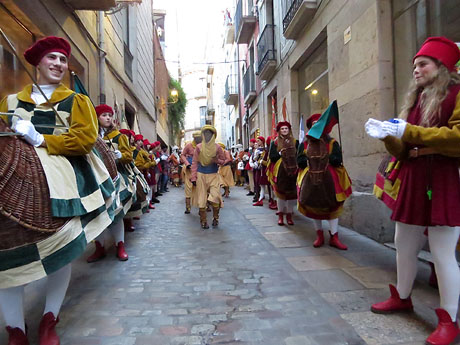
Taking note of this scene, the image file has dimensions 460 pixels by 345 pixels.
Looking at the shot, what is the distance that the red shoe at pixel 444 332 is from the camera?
6.38 ft

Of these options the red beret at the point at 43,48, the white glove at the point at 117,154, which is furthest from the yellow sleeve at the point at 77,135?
the white glove at the point at 117,154

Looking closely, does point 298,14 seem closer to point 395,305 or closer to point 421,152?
point 421,152

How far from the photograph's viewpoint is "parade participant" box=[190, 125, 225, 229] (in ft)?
19.7

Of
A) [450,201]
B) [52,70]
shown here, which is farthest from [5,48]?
[450,201]

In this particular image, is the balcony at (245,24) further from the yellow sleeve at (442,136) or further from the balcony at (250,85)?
the yellow sleeve at (442,136)

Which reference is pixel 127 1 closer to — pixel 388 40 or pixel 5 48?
pixel 5 48

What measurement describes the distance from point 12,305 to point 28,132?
0.99m

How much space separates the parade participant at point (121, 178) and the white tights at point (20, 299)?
1.55 metres

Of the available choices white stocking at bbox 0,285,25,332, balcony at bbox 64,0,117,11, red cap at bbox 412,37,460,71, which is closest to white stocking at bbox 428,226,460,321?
red cap at bbox 412,37,460,71

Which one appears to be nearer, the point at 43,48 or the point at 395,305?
the point at 43,48

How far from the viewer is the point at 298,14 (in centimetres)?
751

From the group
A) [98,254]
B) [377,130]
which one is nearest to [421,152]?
[377,130]

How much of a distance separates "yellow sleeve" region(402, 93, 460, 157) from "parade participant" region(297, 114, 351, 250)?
6.46 ft

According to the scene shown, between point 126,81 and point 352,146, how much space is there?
886 cm
